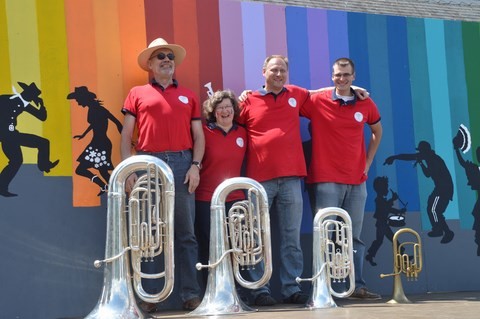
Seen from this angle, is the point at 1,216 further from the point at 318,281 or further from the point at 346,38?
the point at 346,38

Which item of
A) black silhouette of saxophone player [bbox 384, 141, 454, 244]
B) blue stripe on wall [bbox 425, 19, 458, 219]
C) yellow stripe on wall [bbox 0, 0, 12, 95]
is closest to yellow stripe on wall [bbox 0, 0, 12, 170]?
yellow stripe on wall [bbox 0, 0, 12, 95]

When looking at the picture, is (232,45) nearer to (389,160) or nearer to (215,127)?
(215,127)

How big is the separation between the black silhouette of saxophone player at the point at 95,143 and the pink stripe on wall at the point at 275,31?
1.80m

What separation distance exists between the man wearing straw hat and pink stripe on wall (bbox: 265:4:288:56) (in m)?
1.31

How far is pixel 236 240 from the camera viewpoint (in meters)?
7.36

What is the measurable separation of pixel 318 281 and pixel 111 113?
227 centimetres

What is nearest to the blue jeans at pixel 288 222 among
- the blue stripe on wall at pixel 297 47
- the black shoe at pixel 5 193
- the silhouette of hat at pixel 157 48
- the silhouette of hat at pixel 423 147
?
the blue stripe on wall at pixel 297 47

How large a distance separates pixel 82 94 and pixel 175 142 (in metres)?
0.91

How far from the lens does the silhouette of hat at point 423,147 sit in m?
9.37

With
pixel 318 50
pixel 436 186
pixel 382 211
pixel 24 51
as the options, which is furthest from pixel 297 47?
pixel 24 51

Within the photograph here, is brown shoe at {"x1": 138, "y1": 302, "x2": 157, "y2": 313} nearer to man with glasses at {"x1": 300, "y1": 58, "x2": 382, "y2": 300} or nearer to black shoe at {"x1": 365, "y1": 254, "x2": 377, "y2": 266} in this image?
man with glasses at {"x1": 300, "y1": 58, "x2": 382, "y2": 300}

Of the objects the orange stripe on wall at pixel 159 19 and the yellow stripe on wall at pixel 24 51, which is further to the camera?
the orange stripe on wall at pixel 159 19

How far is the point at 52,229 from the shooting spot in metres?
7.64

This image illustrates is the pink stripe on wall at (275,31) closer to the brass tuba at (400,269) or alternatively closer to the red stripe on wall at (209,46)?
the red stripe on wall at (209,46)
